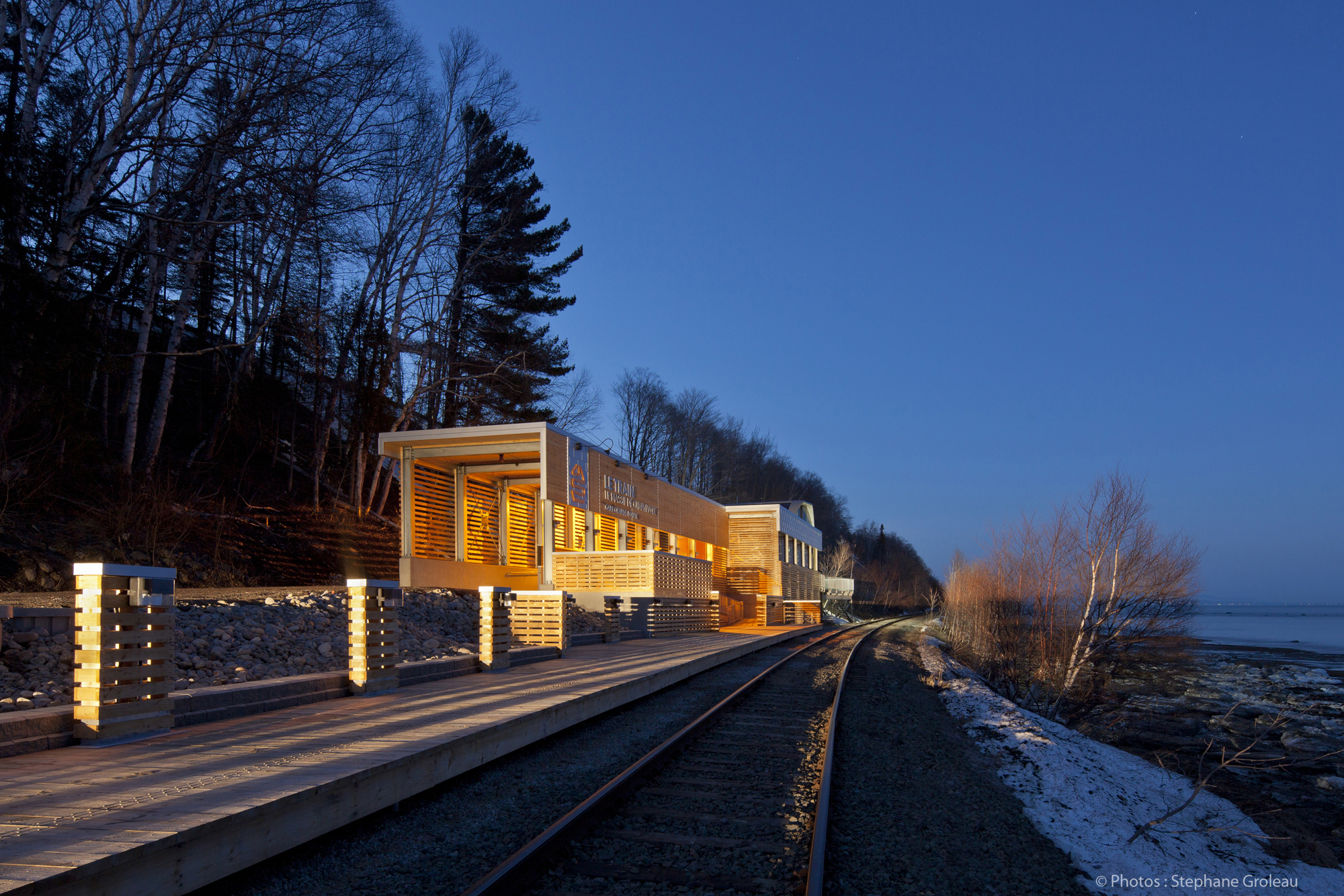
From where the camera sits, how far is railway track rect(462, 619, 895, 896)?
408 cm

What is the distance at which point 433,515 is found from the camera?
2084cm

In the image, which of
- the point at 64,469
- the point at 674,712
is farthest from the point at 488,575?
the point at 674,712

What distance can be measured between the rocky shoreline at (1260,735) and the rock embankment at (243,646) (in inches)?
370

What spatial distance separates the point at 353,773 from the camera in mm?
4605

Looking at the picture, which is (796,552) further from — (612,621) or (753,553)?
(612,621)

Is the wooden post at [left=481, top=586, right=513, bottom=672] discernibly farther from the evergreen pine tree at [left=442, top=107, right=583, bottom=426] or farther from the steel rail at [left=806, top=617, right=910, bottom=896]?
the evergreen pine tree at [left=442, top=107, right=583, bottom=426]

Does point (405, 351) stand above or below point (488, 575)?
above

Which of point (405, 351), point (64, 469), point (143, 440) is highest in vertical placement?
point (405, 351)

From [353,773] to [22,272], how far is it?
11222mm

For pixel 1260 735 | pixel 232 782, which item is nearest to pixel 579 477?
pixel 1260 735

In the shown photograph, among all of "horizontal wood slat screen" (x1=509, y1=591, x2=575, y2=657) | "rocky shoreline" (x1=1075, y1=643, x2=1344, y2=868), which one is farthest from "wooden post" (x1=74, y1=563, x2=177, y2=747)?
"rocky shoreline" (x1=1075, y1=643, x2=1344, y2=868)

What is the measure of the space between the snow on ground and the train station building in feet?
35.9

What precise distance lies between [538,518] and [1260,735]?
50.1 feet

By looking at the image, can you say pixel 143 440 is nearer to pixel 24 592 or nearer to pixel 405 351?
pixel 405 351
